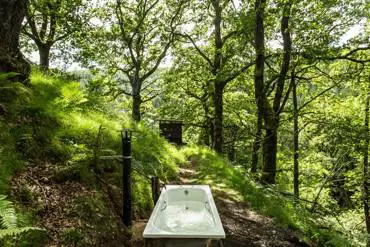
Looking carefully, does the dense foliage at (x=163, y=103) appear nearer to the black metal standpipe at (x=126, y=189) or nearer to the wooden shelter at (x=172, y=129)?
the black metal standpipe at (x=126, y=189)

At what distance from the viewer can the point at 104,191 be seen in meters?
4.16

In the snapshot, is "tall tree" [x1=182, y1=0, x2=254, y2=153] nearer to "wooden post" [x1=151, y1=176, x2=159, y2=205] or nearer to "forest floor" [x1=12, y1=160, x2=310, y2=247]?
"wooden post" [x1=151, y1=176, x2=159, y2=205]

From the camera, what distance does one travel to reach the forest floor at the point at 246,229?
4.77 meters

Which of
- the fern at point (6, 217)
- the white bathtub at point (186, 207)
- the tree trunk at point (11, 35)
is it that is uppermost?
the tree trunk at point (11, 35)

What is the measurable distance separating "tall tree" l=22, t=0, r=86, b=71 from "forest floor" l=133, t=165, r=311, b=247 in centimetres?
852

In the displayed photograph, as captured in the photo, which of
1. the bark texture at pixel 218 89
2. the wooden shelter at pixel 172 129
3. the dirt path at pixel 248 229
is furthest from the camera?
the wooden shelter at pixel 172 129

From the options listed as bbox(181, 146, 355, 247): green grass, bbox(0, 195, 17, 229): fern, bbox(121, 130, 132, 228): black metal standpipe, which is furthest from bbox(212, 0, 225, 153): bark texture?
bbox(0, 195, 17, 229): fern

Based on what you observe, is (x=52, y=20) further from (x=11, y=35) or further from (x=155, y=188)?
(x=155, y=188)

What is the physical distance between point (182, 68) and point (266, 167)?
10371mm

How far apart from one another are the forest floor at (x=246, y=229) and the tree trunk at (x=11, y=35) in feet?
11.2

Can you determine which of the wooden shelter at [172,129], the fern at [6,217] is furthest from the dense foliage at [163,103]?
the wooden shelter at [172,129]

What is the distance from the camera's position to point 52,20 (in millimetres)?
12328

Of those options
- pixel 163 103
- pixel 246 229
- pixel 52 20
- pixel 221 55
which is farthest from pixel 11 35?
pixel 163 103

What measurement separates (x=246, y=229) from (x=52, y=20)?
11.9 metres
